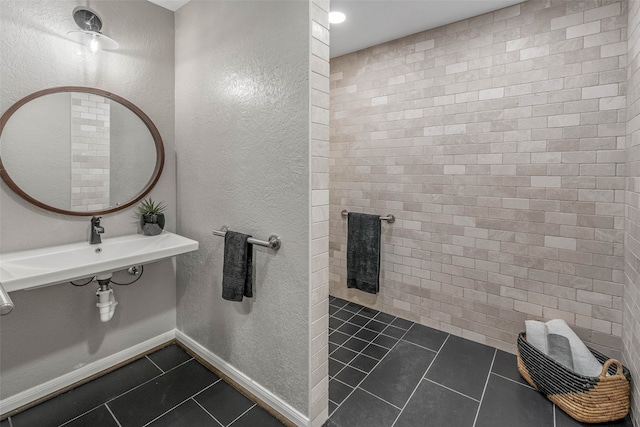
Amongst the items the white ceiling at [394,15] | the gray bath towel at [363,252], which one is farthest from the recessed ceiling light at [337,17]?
the gray bath towel at [363,252]

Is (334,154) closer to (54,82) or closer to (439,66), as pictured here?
(439,66)

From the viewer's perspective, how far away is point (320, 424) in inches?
65.8

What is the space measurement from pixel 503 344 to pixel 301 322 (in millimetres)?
1678

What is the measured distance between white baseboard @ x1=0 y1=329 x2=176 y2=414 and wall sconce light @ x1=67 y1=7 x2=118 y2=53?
1.96 m

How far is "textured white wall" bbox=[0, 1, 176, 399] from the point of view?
5.64 feet

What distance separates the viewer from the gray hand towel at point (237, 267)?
1.76m

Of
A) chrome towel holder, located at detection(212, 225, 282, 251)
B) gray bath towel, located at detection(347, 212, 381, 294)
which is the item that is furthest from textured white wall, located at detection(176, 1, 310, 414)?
gray bath towel, located at detection(347, 212, 381, 294)

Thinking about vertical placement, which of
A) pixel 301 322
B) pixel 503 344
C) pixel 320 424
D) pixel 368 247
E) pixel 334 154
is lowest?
pixel 320 424

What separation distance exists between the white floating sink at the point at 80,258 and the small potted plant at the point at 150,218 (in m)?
0.04

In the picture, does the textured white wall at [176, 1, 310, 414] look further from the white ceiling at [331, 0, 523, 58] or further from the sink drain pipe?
the white ceiling at [331, 0, 523, 58]

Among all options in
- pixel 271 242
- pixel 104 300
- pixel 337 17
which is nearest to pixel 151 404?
pixel 104 300

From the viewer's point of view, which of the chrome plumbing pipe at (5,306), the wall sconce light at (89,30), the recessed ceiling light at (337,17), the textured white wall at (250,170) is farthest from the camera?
the recessed ceiling light at (337,17)

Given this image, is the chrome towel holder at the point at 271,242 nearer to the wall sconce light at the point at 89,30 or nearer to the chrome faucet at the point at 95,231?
the chrome faucet at the point at 95,231

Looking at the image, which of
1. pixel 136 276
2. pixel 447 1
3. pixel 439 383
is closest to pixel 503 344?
pixel 439 383
